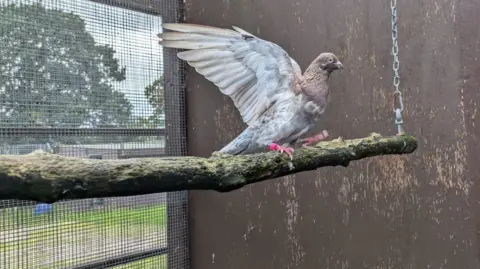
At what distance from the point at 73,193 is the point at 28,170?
0.09 m

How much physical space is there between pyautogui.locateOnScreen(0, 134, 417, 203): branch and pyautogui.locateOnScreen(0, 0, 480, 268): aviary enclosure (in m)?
0.37

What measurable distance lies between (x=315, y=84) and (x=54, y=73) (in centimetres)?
120

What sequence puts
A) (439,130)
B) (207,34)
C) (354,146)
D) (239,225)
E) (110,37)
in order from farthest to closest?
1. (239,225)
2. (110,37)
3. (439,130)
4. (207,34)
5. (354,146)

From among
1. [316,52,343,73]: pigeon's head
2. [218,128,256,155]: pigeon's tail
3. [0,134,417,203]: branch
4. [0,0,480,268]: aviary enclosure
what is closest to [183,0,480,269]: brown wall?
[0,0,480,268]: aviary enclosure

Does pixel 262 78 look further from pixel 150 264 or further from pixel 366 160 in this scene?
pixel 150 264

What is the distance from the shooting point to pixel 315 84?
1.82 meters

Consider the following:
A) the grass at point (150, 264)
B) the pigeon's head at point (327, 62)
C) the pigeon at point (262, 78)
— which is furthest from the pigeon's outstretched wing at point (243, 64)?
the grass at point (150, 264)

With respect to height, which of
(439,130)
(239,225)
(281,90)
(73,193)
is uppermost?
(281,90)

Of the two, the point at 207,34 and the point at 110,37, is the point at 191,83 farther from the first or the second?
the point at 207,34

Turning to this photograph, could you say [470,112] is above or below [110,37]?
below

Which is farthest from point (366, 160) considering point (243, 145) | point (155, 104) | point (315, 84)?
point (155, 104)

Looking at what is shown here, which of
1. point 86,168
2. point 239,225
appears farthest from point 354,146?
point 239,225

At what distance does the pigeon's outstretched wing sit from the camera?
5.84 ft

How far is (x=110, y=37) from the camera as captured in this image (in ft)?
7.52
